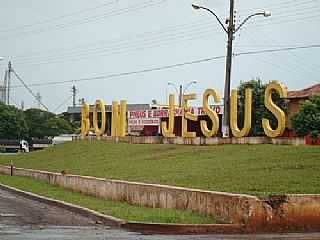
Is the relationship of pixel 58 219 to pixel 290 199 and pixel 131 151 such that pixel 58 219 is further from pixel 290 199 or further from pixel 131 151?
pixel 131 151

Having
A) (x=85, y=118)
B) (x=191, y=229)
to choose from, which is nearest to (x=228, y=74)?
(x=85, y=118)

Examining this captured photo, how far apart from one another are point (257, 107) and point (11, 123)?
60.0 metres

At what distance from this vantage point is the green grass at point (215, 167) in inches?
727

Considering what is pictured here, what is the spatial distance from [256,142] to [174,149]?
462 centimetres

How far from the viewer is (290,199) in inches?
601

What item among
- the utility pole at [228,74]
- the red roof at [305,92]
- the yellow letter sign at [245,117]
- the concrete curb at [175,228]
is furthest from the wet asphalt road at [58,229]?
the red roof at [305,92]

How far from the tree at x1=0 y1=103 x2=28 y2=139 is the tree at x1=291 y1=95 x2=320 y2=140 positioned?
66.2m

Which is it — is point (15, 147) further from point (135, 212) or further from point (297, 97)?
point (135, 212)

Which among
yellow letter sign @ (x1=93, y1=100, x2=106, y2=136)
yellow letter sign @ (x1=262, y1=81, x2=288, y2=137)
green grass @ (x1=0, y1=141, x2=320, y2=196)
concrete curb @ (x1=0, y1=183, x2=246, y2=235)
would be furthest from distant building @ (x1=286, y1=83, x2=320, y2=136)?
concrete curb @ (x1=0, y1=183, x2=246, y2=235)

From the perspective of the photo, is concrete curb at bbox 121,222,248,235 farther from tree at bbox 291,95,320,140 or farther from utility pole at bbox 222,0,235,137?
tree at bbox 291,95,320,140

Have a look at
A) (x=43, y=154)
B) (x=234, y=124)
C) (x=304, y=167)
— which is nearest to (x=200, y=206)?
(x=304, y=167)

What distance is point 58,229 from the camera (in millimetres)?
15000

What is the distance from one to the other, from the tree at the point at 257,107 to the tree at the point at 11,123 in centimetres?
5477

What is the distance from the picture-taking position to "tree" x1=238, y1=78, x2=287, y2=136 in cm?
5909
